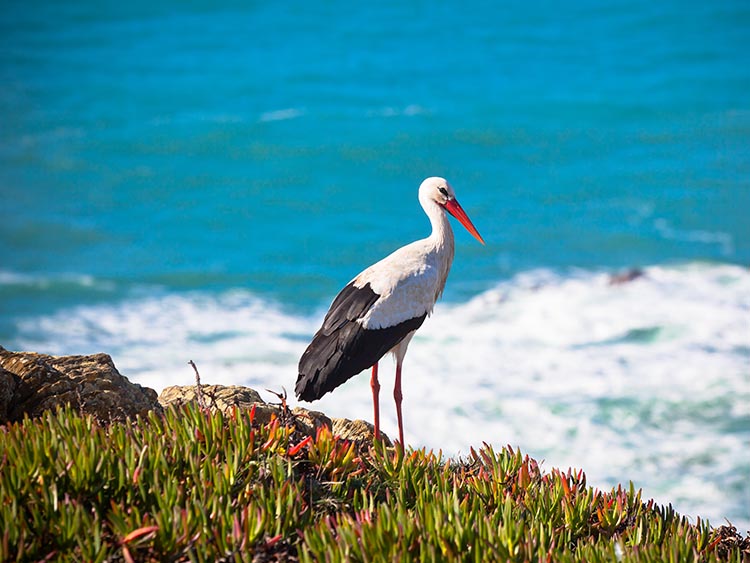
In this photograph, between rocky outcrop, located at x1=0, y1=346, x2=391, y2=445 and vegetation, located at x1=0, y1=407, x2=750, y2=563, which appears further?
rocky outcrop, located at x1=0, y1=346, x2=391, y2=445

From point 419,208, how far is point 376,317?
15040 mm

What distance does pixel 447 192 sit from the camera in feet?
24.9

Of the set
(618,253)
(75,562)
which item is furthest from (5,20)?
(75,562)

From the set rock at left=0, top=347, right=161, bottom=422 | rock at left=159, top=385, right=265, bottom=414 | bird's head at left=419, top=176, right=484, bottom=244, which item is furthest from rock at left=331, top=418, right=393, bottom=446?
bird's head at left=419, top=176, right=484, bottom=244

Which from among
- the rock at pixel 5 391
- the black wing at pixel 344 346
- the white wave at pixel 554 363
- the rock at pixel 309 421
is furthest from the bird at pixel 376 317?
the white wave at pixel 554 363

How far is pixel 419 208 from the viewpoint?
2169 cm

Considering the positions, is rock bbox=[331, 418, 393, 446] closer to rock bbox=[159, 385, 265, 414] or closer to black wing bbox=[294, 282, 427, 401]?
black wing bbox=[294, 282, 427, 401]

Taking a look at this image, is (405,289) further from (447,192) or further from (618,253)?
(618,253)

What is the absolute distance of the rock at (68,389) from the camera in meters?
5.68

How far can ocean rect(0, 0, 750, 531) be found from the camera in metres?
13.7

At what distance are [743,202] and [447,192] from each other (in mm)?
15350

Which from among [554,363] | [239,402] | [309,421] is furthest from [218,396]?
[554,363]

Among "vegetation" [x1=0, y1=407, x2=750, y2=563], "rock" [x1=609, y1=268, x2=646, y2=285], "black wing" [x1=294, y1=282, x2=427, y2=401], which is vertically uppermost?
"rock" [x1=609, y1=268, x2=646, y2=285]

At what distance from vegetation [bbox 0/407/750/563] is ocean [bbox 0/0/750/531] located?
6.42 m
